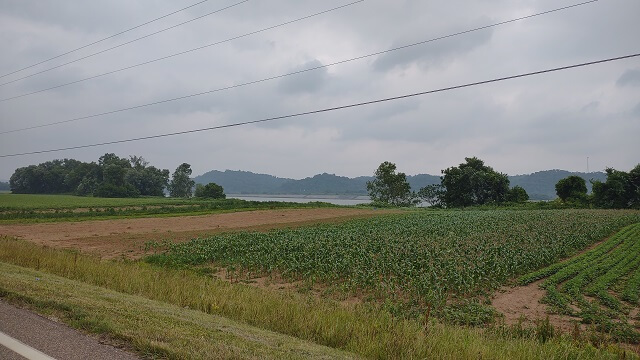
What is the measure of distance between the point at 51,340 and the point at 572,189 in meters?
93.2

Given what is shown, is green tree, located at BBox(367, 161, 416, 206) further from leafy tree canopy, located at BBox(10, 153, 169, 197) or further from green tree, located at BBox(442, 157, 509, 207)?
Result: leafy tree canopy, located at BBox(10, 153, 169, 197)

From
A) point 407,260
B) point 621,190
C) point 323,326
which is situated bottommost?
point 407,260

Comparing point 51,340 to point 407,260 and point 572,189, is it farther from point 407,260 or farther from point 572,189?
point 572,189

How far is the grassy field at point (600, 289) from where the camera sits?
35.1 ft

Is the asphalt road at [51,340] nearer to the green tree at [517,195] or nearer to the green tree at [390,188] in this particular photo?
the green tree at [517,195]

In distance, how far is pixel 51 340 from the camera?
5.72 m

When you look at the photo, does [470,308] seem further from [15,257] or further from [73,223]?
[73,223]

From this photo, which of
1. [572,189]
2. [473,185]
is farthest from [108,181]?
[572,189]

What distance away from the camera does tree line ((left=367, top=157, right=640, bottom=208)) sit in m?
73.8

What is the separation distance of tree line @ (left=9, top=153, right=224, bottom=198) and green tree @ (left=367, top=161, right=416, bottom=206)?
47740mm

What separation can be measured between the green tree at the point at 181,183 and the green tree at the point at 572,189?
430 ft

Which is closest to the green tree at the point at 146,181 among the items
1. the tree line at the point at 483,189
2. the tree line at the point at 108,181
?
the tree line at the point at 108,181

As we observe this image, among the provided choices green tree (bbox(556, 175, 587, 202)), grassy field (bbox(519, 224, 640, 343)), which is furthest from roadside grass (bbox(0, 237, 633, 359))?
green tree (bbox(556, 175, 587, 202))

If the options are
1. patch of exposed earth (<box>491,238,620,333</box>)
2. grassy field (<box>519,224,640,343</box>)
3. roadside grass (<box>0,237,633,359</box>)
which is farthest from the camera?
patch of exposed earth (<box>491,238,620,333</box>)
